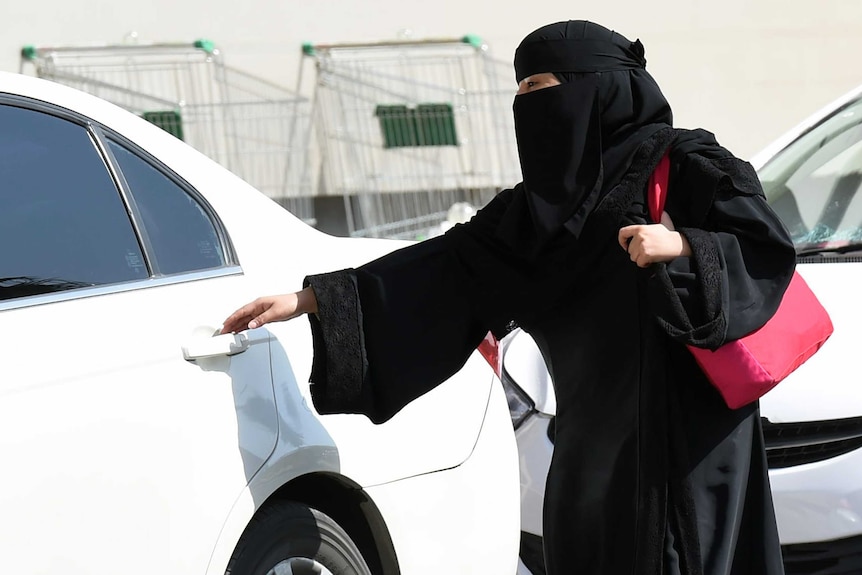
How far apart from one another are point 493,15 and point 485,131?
1142 mm

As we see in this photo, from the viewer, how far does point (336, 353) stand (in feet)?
7.74

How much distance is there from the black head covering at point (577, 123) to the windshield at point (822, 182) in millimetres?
1632

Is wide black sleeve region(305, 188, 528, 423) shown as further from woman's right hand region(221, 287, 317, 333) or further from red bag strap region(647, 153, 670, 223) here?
red bag strap region(647, 153, 670, 223)

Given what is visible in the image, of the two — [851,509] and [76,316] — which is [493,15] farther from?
[76,316]

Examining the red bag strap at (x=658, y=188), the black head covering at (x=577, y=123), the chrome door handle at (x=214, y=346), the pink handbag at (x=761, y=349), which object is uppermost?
the black head covering at (x=577, y=123)

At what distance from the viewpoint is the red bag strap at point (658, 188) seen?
7.28ft

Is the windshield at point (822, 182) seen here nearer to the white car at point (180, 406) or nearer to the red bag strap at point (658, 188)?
the white car at point (180, 406)

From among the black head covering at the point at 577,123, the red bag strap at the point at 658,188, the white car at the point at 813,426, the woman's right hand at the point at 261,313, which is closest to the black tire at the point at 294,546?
the woman's right hand at the point at 261,313

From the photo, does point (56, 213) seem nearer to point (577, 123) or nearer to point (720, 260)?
point (577, 123)

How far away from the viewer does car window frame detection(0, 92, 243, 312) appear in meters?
2.18

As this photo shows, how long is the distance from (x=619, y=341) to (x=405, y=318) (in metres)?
0.43

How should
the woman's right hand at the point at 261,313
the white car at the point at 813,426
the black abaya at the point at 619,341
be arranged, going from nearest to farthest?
the black abaya at the point at 619,341 → the woman's right hand at the point at 261,313 → the white car at the point at 813,426

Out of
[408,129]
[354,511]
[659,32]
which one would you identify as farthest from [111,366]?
[659,32]

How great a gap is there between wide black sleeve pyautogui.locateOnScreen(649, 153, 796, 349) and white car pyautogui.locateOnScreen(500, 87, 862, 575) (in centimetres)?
106
